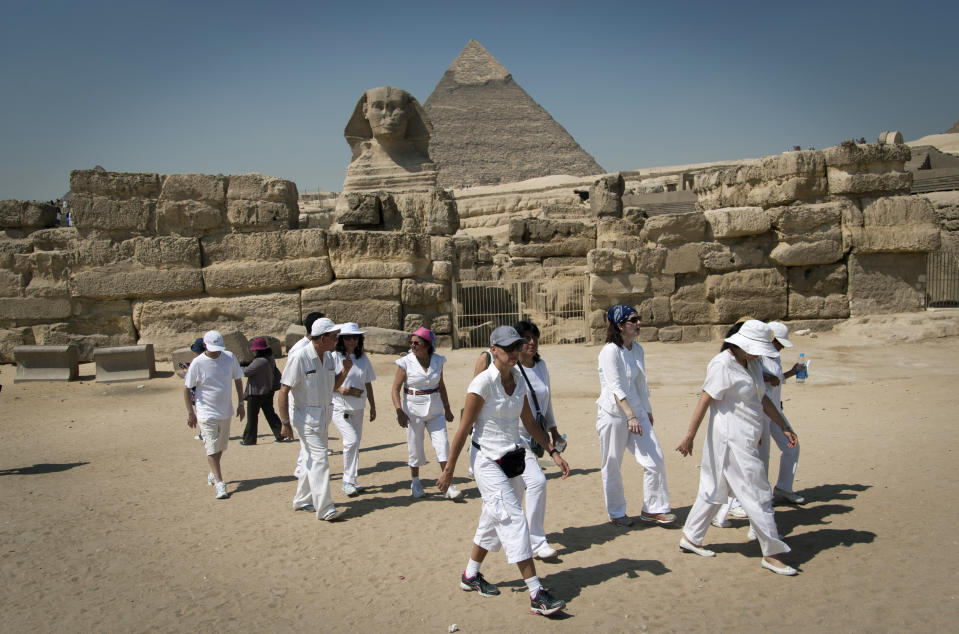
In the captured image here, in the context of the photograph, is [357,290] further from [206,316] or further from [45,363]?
[45,363]

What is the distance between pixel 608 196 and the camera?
15086mm

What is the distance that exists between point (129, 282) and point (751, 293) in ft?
32.1

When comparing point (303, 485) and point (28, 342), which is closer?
point (303, 485)

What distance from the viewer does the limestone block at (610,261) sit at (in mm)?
10859

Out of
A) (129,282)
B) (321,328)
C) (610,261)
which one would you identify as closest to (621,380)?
(321,328)

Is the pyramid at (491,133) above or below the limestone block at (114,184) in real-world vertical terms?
above

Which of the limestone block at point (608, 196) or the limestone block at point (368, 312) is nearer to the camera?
the limestone block at point (368, 312)

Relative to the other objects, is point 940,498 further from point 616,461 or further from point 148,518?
point 148,518

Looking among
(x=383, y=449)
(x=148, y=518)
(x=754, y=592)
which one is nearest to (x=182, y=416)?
(x=383, y=449)

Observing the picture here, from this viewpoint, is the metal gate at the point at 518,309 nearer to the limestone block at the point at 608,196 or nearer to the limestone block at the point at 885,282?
the limestone block at the point at 608,196

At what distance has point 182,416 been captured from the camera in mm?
7633

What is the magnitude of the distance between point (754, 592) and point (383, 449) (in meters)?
3.91

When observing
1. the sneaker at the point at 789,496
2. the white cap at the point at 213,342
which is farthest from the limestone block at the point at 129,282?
the sneaker at the point at 789,496

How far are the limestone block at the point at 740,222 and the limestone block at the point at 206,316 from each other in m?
6.85
